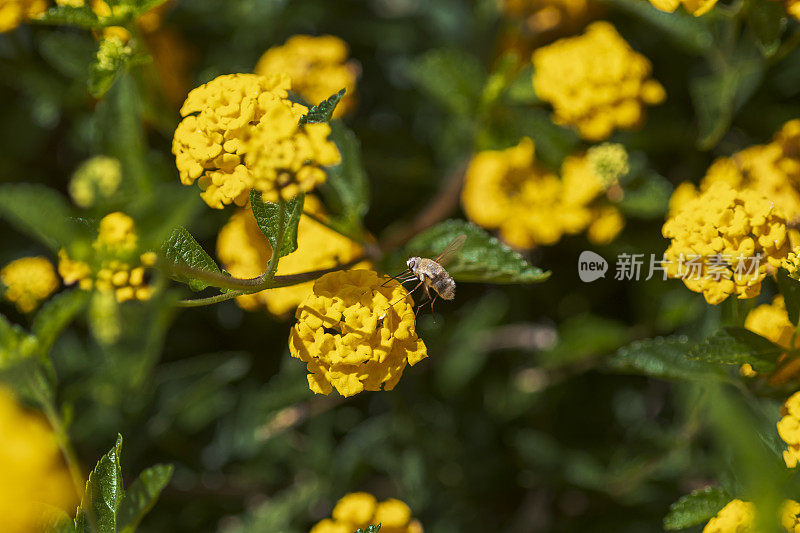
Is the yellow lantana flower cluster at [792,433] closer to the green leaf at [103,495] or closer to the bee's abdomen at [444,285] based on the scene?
the bee's abdomen at [444,285]

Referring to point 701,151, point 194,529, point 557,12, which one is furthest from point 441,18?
point 194,529

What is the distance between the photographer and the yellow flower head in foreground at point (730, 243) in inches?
43.4

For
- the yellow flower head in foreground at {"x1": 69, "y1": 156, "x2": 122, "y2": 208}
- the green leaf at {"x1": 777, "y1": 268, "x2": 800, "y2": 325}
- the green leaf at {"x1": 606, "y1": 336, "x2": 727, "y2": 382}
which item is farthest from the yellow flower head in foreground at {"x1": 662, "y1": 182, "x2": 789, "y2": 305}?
the yellow flower head in foreground at {"x1": 69, "y1": 156, "x2": 122, "y2": 208}

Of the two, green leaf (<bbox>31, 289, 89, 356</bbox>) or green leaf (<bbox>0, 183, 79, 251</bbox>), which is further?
green leaf (<bbox>31, 289, 89, 356</bbox>)

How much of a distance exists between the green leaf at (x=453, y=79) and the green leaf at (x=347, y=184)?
14.7 inches

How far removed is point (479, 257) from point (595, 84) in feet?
2.34

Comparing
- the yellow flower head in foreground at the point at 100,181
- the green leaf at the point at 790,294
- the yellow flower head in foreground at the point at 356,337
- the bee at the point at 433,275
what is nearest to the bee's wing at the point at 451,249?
the bee at the point at 433,275

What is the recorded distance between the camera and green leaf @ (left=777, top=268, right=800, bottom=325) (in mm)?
1089

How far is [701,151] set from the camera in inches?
73.3

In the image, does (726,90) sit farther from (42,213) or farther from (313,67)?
(42,213)

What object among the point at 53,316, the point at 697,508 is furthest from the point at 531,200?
the point at 53,316

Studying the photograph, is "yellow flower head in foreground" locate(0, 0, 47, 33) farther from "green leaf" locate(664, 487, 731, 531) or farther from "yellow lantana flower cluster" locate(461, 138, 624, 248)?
"green leaf" locate(664, 487, 731, 531)

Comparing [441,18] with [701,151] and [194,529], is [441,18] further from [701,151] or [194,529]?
[194,529]

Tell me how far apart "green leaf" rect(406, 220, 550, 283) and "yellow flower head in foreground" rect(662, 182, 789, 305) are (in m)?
0.24
